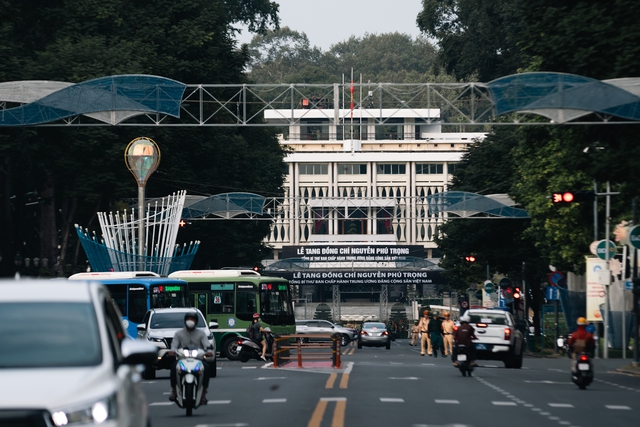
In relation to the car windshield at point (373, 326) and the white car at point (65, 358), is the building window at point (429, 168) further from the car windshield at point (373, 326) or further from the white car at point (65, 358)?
the white car at point (65, 358)

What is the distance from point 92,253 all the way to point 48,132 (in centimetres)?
511

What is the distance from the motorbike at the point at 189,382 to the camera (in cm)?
1894

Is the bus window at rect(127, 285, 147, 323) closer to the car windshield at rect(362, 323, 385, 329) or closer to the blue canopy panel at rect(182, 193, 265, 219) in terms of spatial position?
Result: the blue canopy panel at rect(182, 193, 265, 219)

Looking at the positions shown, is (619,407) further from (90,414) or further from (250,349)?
(250,349)

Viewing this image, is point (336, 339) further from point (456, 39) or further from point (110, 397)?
point (456, 39)

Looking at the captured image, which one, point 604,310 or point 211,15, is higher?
point 211,15

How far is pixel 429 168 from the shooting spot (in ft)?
482

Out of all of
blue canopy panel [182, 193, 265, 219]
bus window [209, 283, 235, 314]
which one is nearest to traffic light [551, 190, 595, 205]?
bus window [209, 283, 235, 314]

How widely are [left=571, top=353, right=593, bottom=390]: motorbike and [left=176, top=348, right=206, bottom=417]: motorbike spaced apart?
9.37 meters

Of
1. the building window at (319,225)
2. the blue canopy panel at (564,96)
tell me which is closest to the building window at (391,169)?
the building window at (319,225)

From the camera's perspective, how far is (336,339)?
35750 mm

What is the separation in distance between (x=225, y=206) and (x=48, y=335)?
57.0m

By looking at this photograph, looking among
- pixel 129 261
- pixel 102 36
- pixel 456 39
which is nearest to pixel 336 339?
pixel 129 261

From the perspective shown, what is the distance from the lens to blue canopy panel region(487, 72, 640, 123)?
30828mm
